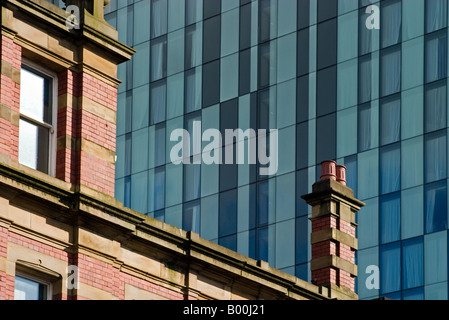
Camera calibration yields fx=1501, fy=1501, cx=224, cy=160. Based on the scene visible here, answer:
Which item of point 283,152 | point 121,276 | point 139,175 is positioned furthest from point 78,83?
point 139,175

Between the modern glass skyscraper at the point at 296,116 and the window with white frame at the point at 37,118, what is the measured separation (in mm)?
35277

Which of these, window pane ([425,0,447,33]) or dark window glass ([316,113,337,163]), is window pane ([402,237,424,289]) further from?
window pane ([425,0,447,33])

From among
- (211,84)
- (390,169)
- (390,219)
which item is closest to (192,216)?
(211,84)

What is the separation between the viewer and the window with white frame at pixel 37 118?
2720 centimetres

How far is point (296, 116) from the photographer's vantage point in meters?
69.3

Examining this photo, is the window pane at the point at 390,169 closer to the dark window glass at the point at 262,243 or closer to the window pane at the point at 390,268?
the window pane at the point at 390,268

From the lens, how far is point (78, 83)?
92.6 feet

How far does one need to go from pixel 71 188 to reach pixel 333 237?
9.44m

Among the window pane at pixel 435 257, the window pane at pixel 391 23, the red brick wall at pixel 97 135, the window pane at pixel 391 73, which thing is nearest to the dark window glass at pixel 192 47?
the window pane at pixel 391 23

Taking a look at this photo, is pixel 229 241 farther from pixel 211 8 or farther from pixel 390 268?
pixel 211 8

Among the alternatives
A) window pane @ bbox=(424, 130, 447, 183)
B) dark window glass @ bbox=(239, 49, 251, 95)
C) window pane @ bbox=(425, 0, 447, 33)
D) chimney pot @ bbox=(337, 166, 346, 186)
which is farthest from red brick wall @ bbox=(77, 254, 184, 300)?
dark window glass @ bbox=(239, 49, 251, 95)

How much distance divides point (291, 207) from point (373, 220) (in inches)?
207
